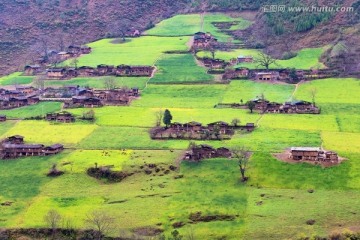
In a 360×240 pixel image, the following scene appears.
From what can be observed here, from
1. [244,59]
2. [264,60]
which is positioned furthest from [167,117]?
[244,59]

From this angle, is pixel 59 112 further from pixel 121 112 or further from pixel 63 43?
pixel 63 43

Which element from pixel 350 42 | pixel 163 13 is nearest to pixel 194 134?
pixel 350 42

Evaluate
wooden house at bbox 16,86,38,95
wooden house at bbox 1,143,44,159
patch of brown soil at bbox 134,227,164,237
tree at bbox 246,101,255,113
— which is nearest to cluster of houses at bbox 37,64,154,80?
wooden house at bbox 16,86,38,95

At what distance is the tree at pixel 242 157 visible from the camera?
8011cm

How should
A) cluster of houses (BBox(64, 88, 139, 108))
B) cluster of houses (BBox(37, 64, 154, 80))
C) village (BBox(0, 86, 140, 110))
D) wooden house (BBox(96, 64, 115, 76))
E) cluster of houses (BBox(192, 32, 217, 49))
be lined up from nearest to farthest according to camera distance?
cluster of houses (BBox(64, 88, 139, 108))
village (BBox(0, 86, 140, 110))
cluster of houses (BBox(37, 64, 154, 80))
wooden house (BBox(96, 64, 115, 76))
cluster of houses (BBox(192, 32, 217, 49))

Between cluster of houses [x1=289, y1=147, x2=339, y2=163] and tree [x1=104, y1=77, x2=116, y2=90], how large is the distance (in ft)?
174

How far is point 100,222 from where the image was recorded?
→ 233 feet

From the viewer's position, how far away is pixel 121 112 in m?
112

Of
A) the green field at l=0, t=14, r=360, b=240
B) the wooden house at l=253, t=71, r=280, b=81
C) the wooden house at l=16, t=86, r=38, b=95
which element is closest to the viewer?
the green field at l=0, t=14, r=360, b=240

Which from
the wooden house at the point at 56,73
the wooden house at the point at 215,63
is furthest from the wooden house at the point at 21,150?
the wooden house at the point at 215,63

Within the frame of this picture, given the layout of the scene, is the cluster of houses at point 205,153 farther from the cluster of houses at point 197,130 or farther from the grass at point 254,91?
the grass at point 254,91

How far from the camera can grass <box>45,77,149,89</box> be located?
130 m

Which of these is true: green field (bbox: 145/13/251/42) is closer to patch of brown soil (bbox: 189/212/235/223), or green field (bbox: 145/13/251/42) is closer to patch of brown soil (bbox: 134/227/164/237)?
patch of brown soil (bbox: 189/212/235/223)

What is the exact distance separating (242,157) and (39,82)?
66.1 metres
